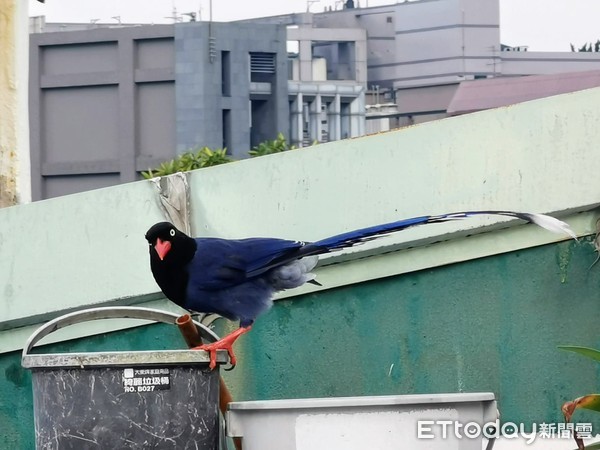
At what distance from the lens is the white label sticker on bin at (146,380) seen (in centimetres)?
349

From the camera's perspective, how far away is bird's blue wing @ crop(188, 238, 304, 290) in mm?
4023

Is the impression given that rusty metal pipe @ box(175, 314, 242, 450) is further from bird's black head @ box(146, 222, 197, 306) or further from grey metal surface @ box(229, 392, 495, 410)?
grey metal surface @ box(229, 392, 495, 410)

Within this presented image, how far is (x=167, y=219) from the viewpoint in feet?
17.1

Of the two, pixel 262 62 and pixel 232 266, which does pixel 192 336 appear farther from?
pixel 262 62

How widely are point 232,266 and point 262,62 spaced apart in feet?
118

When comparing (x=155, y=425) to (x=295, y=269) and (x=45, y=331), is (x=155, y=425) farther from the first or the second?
(x=295, y=269)

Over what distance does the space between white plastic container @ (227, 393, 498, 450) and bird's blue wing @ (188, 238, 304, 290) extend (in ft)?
2.25

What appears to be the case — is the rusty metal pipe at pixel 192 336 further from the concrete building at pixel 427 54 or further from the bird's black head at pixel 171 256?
the concrete building at pixel 427 54

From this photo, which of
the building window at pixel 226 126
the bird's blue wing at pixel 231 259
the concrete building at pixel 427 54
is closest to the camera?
the bird's blue wing at pixel 231 259

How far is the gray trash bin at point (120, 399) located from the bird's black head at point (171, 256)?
427mm

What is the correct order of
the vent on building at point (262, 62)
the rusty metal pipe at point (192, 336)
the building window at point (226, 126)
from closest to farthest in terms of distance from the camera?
1. the rusty metal pipe at point (192, 336)
2. the building window at point (226, 126)
3. the vent on building at point (262, 62)

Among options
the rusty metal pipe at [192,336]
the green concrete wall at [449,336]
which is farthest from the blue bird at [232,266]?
the green concrete wall at [449,336]

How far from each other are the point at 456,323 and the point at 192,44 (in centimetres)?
3237

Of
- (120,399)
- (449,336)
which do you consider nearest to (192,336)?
(120,399)
